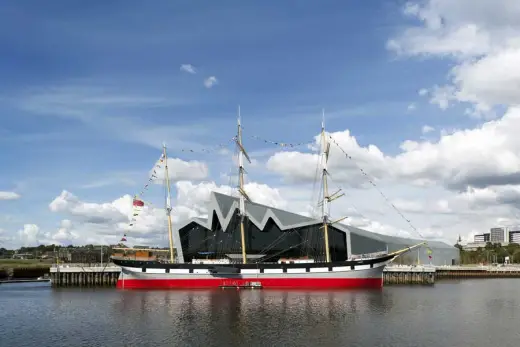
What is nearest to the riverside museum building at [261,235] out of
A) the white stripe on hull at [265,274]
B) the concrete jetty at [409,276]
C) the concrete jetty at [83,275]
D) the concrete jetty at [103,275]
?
the concrete jetty at [409,276]

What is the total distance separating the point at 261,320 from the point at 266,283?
31225 mm

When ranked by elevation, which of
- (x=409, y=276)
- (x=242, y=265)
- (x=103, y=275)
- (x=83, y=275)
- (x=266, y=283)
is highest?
(x=242, y=265)

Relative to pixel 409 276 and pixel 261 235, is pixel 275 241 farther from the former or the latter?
pixel 409 276

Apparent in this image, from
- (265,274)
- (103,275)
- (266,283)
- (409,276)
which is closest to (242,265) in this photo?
(265,274)

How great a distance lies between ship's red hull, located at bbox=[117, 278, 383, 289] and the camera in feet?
226

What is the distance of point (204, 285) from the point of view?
7156cm

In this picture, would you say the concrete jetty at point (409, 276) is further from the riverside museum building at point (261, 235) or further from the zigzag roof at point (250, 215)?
the zigzag roof at point (250, 215)

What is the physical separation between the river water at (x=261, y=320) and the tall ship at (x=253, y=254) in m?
9.76

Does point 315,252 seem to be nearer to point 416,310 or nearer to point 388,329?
point 416,310

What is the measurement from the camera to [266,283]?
71.2 metres

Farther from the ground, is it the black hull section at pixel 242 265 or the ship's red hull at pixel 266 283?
the black hull section at pixel 242 265

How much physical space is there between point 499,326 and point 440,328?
5.00m

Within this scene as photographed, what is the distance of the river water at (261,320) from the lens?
1292 inches

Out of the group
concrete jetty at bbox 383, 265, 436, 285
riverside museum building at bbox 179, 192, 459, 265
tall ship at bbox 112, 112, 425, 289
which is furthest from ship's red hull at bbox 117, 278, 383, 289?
concrete jetty at bbox 383, 265, 436, 285
